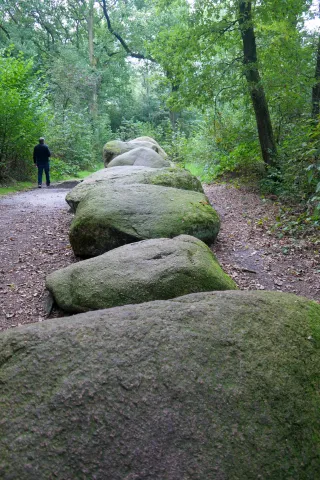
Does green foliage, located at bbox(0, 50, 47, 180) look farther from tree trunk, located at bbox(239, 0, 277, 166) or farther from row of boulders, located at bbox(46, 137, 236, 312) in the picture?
tree trunk, located at bbox(239, 0, 277, 166)

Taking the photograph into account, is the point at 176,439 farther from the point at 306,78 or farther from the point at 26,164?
the point at 26,164

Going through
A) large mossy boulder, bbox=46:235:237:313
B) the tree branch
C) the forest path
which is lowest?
the forest path

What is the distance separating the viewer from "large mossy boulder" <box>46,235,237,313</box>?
12.3 feet

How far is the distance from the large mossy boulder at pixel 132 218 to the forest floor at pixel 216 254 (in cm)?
53

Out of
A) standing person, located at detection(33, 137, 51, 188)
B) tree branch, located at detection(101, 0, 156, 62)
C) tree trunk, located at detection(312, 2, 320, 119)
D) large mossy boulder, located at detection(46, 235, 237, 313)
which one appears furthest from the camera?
tree branch, located at detection(101, 0, 156, 62)

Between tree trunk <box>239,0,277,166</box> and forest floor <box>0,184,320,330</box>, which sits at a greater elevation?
tree trunk <box>239,0,277,166</box>

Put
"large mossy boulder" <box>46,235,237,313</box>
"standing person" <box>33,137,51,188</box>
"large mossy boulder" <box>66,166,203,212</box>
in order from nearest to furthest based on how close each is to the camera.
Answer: "large mossy boulder" <box>46,235,237,313</box>, "large mossy boulder" <box>66,166,203,212</box>, "standing person" <box>33,137,51,188</box>

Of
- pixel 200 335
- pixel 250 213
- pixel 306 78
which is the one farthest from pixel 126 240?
pixel 306 78

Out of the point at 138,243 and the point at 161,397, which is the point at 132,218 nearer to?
the point at 138,243

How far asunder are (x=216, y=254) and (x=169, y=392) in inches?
173

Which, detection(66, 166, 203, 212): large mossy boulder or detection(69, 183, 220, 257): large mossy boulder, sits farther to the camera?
detection(66, 166, 203, 212): large mossy boulder

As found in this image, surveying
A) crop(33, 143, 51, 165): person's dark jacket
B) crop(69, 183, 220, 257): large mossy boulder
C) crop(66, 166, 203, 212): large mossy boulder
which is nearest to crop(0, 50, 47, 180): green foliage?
crop(33, 143, 51, 165): person's dark jacket

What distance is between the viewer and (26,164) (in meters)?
15.3

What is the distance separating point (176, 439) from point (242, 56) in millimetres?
11356
